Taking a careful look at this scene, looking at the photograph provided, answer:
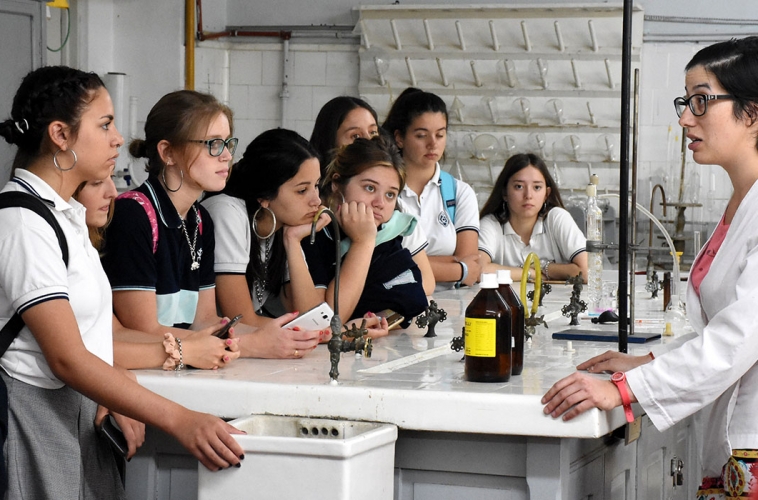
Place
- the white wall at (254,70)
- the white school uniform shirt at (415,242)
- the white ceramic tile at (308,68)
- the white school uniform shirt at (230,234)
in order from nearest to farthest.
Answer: the white school uniform shirt at (230,234)
the white school uniform shirt at (415,242)
the white wall at (254,70)
the white ceramic tile at (308,68)

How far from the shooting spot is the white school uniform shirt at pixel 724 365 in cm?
176

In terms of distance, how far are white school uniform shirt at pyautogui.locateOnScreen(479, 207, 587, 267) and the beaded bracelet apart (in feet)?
9.36

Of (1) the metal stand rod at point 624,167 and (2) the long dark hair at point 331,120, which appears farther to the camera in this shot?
(2) the long dark hair at point 331,120

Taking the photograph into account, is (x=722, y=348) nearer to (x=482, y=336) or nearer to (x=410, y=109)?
(x=482, y=336)

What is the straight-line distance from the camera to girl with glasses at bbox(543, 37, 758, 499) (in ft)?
5.86

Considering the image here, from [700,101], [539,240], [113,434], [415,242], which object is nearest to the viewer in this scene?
[700,101]

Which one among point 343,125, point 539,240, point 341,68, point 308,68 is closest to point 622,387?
point 343,125

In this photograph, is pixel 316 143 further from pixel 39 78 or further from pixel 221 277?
pixel 39 78

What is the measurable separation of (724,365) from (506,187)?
3.25 m

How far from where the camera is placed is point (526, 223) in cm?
491

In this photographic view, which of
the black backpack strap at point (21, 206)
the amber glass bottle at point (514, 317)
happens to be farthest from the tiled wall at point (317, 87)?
the black backpack strap at point (21, 206)

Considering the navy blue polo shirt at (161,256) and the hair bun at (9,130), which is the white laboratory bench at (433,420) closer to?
the navy blue polo shirt at (161,256)

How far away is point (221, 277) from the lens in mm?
2619

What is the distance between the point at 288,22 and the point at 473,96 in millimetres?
1453
